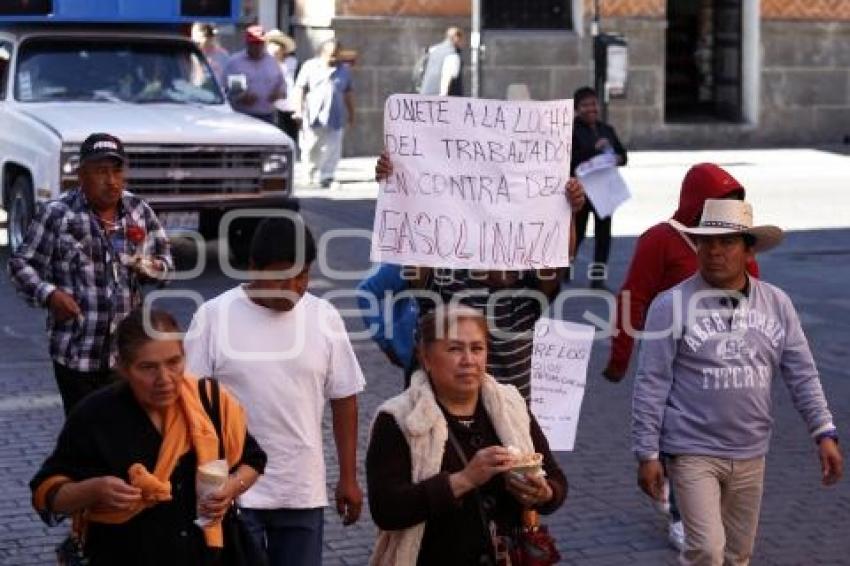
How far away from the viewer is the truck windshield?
614 inches

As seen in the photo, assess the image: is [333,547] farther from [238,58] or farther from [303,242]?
[238,58]

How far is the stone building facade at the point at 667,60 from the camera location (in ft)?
85.9

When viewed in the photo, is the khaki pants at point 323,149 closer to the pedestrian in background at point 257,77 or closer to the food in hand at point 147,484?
the pedestrian in background at point 257,77

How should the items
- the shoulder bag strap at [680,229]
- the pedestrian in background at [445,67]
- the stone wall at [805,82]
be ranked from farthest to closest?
the stone wall at [805,82]
the pedestrian in background at [445,67]
the shoulder bag strap at [680,229]

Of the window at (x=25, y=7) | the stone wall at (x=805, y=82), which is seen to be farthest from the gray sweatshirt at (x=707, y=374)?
the stone wall at (x=805, y=82)

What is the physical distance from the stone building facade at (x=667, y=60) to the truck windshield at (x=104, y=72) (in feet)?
32.4

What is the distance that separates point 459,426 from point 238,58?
15.1 m

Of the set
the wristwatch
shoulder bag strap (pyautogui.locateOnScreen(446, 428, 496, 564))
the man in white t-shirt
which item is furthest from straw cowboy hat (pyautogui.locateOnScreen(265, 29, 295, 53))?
shoulder bag strap (pyautogui.locateOnScreen(446, 428, 496, 564))

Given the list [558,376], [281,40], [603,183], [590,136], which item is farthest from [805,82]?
[558,376]

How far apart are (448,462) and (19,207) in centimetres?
1124

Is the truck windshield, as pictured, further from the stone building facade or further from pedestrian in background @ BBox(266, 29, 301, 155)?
the stone building facade

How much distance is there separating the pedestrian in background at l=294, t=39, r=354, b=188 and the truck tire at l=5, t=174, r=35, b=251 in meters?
6.79

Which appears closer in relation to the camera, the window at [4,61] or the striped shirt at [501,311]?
the striped shirt at [501,311]

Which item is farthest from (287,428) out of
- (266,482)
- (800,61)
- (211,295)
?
(800,61)
